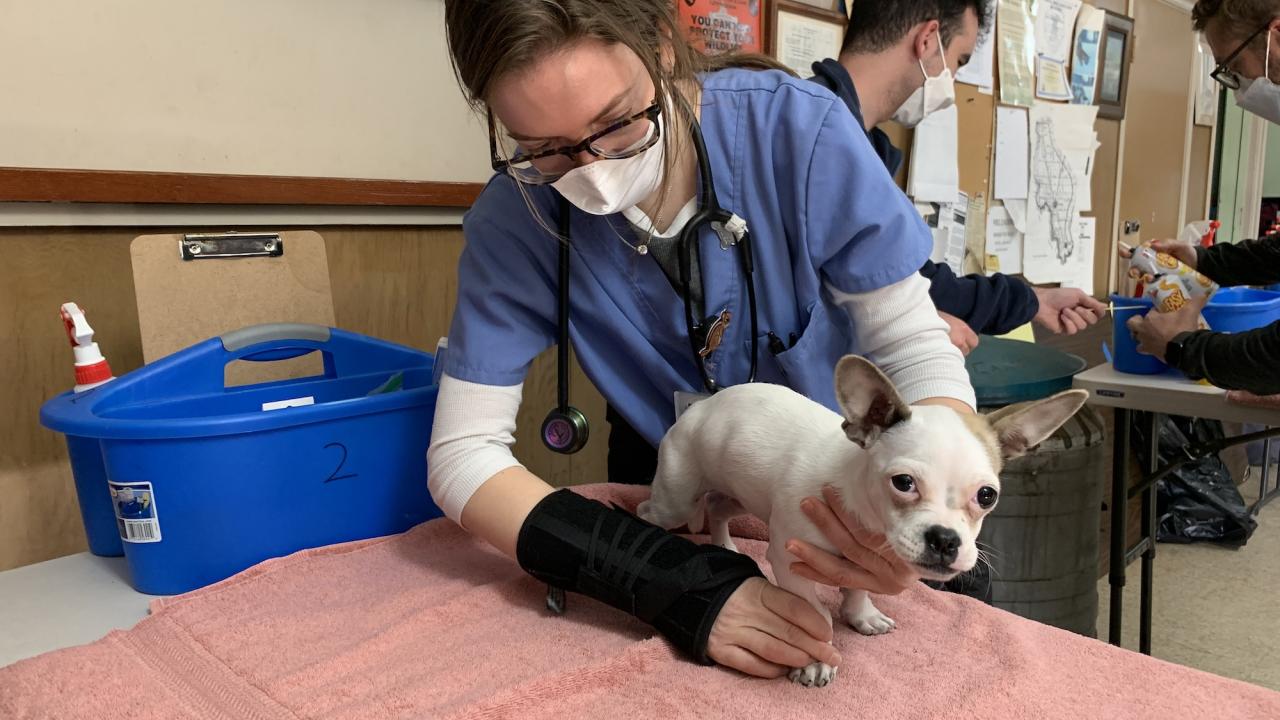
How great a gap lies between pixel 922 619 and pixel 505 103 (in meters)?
0.60

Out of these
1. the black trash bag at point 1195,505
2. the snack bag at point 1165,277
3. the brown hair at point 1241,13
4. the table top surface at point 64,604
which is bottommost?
the black trash bag at point 1195,505

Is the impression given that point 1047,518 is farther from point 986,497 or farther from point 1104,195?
point 1104,195

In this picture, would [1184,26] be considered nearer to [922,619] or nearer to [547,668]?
[922,619]

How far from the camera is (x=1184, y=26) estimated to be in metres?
3.03

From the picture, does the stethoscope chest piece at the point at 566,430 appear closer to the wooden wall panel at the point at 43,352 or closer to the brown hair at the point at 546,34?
the brown hair at the point at 546,34

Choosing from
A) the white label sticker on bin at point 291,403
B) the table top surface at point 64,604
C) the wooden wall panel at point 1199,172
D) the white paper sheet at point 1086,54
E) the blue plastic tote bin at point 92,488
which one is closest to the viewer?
the table top surface at point 64,604

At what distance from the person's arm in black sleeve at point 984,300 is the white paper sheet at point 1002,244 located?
92cm

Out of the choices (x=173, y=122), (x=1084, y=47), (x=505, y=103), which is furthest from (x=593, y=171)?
(x=1084, y=47)

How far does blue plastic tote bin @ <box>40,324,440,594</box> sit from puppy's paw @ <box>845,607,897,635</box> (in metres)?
0.53

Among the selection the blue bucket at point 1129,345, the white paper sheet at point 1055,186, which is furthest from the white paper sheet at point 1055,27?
the blue bucket at point 1129,345

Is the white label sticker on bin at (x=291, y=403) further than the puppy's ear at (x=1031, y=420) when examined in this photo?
Yes

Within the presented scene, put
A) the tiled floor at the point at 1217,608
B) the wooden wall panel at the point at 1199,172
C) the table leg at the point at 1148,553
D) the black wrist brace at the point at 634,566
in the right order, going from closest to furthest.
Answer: the black wrist brace at the point at 634,566 → the table leg at the point at 1148,553 → the tiled floor at the point at 1217,608 → the wooden wall panel at the point at 1199,172

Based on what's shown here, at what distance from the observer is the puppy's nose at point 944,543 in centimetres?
55

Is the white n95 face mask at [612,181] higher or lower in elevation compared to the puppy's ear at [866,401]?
higher
